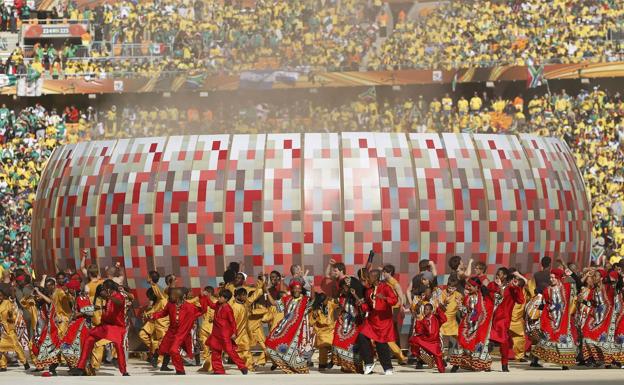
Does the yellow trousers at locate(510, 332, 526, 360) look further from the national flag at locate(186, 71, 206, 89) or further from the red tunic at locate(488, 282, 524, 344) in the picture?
the national flag at locate(186, 71, 206, 89)

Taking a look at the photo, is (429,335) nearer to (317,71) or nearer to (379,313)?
(379,313)

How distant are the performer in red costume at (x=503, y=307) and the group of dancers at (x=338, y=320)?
2 centimetres

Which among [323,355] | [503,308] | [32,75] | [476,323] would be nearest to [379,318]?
[476,323]

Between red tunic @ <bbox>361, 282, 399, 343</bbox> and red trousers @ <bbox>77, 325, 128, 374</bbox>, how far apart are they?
9.48ft

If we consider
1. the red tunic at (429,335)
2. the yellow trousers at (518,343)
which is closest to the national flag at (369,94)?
the yellow trousers at (518,343)

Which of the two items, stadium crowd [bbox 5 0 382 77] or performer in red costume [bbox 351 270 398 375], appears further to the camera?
stadium crowd [bbox 5 0 382 77]

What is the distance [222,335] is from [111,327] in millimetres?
1407

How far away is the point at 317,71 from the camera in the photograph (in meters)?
43.3

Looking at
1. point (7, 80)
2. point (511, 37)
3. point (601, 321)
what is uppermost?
point (511, 37)

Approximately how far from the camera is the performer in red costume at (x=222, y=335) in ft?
62.1

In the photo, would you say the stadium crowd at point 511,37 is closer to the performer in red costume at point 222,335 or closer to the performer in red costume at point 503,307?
the performer in red costume at point 503,307

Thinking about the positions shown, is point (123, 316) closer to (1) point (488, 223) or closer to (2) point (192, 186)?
(2) point (192, 186)

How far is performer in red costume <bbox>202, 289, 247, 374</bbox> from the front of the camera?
62.1ft

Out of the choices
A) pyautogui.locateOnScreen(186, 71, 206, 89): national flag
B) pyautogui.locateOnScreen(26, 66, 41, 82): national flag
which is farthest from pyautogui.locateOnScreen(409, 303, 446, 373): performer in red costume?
pyautogui.locateOnScreen(26, 66, 41, 82): national flag
